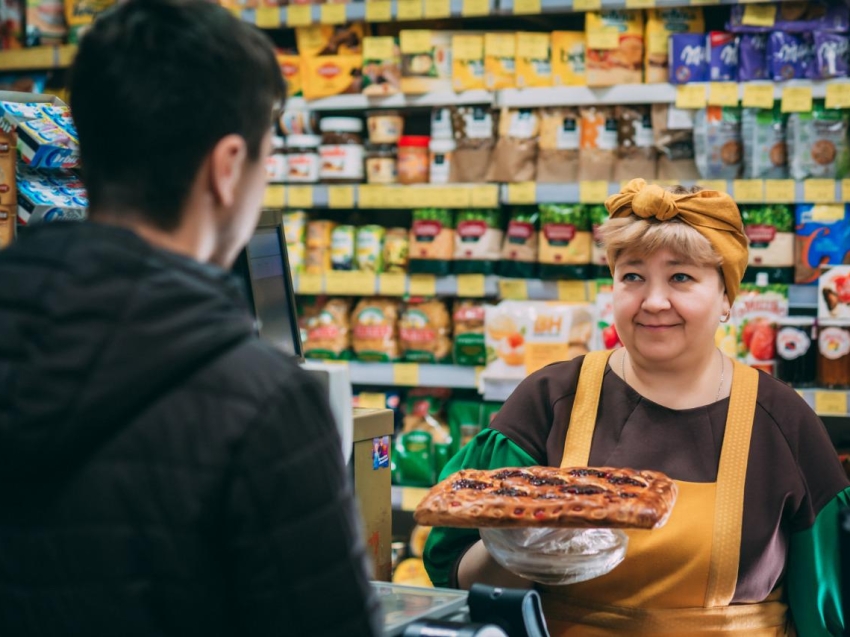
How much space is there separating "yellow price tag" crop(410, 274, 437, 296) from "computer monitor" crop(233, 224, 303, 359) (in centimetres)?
208

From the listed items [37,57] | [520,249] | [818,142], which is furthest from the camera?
[37,57]

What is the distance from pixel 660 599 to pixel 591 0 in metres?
2.53

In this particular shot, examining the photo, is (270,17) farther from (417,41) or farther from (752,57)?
(752,57)

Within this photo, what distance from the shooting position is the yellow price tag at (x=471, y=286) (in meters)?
4.11

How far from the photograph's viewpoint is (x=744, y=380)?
212 cm

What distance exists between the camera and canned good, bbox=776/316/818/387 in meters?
3.54

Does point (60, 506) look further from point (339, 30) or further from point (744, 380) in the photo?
point (339, 30)

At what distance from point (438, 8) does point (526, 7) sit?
35 cm

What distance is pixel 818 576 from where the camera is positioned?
77.3 inches

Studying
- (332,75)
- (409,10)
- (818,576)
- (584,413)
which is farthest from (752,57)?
(818,576)

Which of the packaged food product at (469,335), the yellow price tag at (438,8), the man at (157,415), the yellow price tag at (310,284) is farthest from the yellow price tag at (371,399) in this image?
the man at (157,415)

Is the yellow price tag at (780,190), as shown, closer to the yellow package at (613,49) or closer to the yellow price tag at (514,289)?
the yellow package at (613,49)

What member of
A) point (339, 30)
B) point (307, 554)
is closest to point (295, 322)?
point (307, 554)

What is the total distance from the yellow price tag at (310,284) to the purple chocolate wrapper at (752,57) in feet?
5.90
